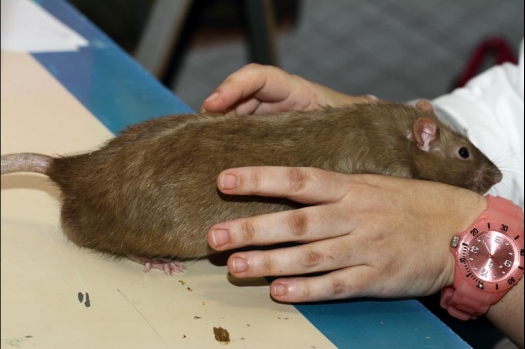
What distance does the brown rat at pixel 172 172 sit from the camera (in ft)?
5.19

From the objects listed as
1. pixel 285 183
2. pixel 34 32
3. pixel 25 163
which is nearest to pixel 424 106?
pixel 285 183

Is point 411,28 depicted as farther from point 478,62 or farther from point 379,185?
point 379,185

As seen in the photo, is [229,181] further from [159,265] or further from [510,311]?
[510,311]

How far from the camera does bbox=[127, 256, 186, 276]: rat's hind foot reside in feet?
5.30

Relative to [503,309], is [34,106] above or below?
above

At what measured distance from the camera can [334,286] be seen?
1.57 m

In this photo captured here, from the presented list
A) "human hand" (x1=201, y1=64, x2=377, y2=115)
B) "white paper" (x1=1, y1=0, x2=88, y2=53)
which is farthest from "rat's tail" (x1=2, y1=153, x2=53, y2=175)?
"white paper" (x1=1, y1=0, x2=88, y2=53)

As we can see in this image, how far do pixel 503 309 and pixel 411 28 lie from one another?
144 inches

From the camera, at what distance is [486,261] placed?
1711 millimetres

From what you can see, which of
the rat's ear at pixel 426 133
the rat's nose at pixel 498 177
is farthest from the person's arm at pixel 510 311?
the rat's ear at pixel 426 133

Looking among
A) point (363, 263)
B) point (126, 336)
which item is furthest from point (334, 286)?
point (126, 336)

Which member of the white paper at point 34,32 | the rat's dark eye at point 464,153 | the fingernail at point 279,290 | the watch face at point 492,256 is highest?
the white paper at point 34,32

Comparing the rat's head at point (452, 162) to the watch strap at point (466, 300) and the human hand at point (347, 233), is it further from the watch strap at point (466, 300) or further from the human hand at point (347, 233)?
the watch strap at point (466, 300)

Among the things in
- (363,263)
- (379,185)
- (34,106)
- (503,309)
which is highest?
(34,106)
